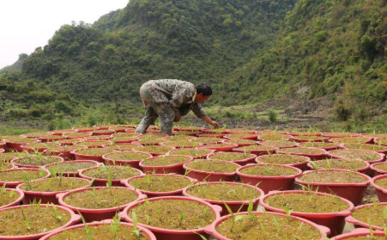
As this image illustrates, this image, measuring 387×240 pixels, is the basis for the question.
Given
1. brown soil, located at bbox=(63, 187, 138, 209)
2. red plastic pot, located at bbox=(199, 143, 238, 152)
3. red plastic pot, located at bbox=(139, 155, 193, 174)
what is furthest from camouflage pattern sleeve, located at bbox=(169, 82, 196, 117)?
brown soil, located at bbox=(63, 187, 138, 209)

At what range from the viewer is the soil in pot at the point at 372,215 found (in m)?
1.55

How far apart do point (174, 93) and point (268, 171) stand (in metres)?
2.74

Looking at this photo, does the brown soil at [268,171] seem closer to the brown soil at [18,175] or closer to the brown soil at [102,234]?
the brown soil at [102,234]

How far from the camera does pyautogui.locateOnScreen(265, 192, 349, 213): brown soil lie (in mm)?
1784

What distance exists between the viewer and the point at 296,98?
20.4 metres

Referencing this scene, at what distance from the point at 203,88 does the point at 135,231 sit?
12.1 feet

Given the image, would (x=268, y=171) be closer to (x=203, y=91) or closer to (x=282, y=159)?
(x=282, y=159)

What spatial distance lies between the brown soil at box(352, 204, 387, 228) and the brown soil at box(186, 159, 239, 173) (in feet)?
3.50

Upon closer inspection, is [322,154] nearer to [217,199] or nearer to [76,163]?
[217,199]

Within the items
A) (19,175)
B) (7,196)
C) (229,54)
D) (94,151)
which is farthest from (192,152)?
(229,54)

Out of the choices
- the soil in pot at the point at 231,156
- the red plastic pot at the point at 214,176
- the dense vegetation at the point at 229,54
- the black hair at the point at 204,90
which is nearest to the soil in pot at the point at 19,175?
the red plastic pot at the point at 214,176

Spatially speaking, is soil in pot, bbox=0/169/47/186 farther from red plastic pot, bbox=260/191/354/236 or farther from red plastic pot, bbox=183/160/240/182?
red plastic pot, bbox=260/191/354/236

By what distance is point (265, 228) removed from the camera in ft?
5.08

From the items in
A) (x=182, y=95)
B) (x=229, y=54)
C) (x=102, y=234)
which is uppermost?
(x=229, y=54)
